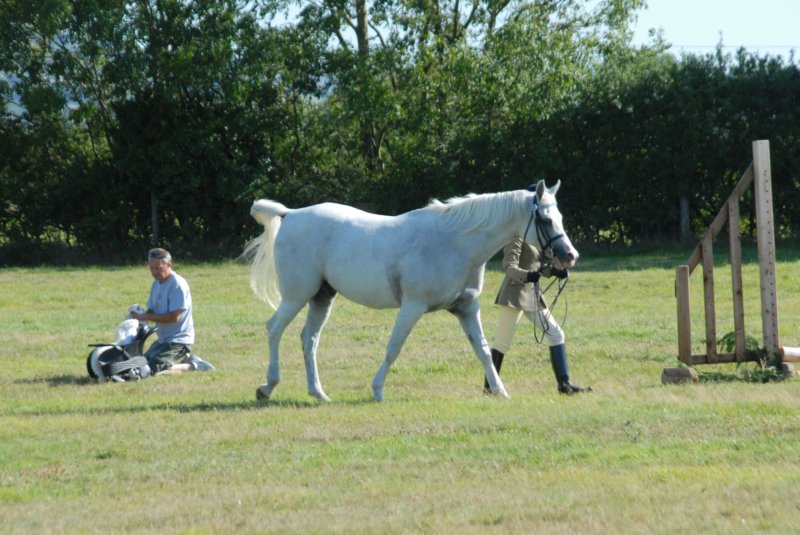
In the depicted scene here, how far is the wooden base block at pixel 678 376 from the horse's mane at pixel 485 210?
2398 mm

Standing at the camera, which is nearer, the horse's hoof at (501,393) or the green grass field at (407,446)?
the green grass field at (407,446)

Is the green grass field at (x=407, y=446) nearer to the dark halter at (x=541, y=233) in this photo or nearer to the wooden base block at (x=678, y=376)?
the wooden base block at (x=678, y=376)

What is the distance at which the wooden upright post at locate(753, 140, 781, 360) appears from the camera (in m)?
11.0

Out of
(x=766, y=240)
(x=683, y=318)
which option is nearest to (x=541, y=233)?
(x=683, y=318)

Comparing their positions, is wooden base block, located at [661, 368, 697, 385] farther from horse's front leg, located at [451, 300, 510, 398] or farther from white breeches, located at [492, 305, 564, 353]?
horse's front leg, located at [451, 300, 510, 398]

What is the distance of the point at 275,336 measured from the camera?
1102 centimetres

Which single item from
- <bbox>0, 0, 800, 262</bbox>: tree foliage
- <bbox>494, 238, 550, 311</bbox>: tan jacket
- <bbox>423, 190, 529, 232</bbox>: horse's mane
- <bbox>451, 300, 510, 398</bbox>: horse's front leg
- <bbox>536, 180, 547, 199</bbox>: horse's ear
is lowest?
<bbox>451, 300, 510, 398</bbox>: horse's front leg

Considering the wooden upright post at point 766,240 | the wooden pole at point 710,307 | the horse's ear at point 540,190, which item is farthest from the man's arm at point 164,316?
the wooden upright post at point 766,240

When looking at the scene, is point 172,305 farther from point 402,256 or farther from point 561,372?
point 561,372

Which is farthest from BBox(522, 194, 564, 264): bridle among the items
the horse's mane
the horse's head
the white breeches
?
the white breeches

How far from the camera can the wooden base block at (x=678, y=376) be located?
36.2 ft

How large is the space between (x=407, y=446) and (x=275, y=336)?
125 inches

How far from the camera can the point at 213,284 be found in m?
24.3

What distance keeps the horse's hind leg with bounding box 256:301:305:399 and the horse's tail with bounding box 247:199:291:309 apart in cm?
44
